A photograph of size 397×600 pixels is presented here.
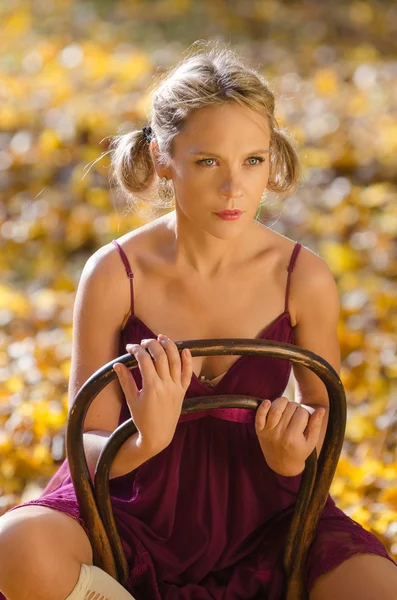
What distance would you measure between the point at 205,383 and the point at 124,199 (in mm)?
3440

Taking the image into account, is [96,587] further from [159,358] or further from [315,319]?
[315,319]

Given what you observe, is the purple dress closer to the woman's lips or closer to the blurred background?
the woman's lips

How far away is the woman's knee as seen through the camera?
5.74 ft

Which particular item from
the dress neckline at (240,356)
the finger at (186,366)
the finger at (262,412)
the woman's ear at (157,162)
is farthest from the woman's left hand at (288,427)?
the woman's ear at (157,162)

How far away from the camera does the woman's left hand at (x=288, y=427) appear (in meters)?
1.76

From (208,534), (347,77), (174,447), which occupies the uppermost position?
(347,77)

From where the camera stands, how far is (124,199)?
17.8 ft

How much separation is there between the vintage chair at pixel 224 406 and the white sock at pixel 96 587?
51mm

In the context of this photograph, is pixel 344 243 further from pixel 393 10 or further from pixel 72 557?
pixel 393 10

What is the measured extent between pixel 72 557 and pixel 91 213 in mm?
3637

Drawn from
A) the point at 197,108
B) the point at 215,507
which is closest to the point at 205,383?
the point at 215,507

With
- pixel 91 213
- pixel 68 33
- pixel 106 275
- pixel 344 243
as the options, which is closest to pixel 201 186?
pixel 106 275

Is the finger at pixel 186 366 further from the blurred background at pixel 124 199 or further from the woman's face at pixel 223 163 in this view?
the blurred background at pixel 124 199

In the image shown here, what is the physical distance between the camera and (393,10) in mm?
10250
